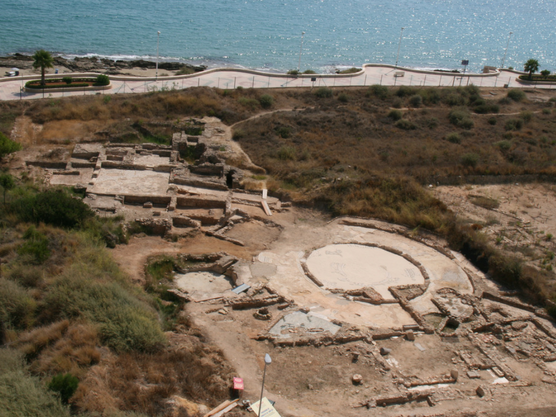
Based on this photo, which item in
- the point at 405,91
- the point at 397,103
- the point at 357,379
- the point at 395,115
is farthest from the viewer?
the point at 405,91

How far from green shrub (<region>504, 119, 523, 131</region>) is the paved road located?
628 inches

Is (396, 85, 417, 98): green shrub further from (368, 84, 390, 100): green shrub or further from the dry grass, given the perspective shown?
the dry grass

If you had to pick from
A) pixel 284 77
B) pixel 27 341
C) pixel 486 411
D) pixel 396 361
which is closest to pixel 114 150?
pixel 27 341

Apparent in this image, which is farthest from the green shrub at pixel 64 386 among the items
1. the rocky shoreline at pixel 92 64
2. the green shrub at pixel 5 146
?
the rocky shoreline at pixel 92 64

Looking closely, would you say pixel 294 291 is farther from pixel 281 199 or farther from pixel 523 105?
pixel 523 105

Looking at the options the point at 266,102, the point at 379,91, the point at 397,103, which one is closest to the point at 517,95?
the point at 397,103

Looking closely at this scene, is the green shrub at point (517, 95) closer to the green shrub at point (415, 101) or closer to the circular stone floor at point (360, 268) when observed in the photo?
the green shrub at point (415, 101)

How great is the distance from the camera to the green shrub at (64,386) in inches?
420

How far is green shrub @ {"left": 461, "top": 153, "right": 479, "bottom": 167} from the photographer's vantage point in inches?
1320

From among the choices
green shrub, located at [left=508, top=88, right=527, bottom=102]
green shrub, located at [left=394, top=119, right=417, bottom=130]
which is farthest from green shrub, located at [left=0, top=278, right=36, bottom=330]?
green shrub, located at [left=508, top=88, right=527, bottom=102]

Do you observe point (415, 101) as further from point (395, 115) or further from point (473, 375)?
point (473, 375)

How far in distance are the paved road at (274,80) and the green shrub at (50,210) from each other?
24.5 m

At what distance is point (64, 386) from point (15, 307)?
400cm

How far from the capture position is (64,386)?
10.7m
